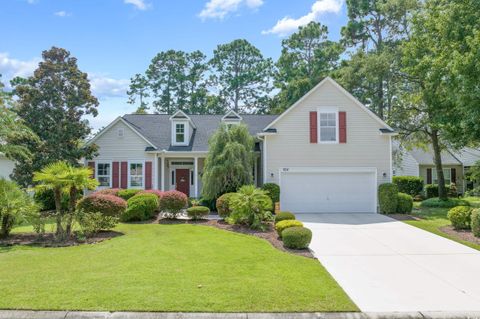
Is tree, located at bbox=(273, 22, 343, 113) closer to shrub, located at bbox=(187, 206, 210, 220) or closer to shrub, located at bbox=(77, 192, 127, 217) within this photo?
shrub, located at bbox=(187, 206, 210, 220)

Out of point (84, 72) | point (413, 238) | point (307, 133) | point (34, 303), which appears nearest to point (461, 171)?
point (307, 133)

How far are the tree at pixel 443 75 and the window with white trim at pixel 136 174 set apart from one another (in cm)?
1708

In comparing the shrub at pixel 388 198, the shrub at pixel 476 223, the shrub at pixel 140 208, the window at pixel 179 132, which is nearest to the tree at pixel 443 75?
the shrub at pixel 388 198

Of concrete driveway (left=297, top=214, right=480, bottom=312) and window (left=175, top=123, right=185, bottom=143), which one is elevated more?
window (left=175, top=123, right=185, bottom=143)

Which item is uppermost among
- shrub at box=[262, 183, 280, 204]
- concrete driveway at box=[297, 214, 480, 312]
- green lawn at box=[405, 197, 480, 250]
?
shrub at box=[262, 183, 280, 204]

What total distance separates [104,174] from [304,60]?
2766 cm

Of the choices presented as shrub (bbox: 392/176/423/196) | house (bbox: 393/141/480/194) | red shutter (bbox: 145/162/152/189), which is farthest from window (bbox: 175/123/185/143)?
house (bbox: 393/141/480/194)

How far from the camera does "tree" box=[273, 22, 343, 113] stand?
1503 inches

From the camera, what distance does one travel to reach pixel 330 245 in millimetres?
10898

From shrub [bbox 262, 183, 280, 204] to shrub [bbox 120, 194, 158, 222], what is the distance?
5.73 meters

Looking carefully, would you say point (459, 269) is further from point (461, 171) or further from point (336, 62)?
point (336, 62)

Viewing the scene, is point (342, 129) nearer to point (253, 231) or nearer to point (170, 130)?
point (253, 231)

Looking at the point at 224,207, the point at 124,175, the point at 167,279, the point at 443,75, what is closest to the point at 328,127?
the point at 443,75

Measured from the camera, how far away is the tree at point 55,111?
2000 cm
